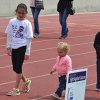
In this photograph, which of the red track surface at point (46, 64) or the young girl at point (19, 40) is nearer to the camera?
the young girl at point (19, 40)

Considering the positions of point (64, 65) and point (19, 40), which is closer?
point (64, 65)

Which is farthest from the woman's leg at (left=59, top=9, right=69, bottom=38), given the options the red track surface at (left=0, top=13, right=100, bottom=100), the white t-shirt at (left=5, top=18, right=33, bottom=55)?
the white t-shirt at (left=5, top=18, right=33, bottom=55)

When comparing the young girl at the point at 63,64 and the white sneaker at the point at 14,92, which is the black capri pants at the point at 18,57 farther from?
the young girl at the point at 63,64

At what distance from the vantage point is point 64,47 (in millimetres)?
7496

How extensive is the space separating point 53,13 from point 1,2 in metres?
4.17

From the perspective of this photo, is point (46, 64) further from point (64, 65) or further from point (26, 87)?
point (64, 65)

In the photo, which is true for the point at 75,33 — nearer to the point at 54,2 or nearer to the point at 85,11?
the point at 54,2

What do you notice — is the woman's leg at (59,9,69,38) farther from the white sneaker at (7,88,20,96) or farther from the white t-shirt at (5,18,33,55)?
the white sneaker at (7,88,20,96)

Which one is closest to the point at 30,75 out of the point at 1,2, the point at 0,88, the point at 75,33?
the point at 0,88

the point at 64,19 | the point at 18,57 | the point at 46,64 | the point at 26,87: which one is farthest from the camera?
the point at 64,19

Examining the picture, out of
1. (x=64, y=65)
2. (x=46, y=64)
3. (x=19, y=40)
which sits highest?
(x=19, y=40)

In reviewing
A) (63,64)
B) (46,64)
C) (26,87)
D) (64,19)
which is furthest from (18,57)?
(64,19)

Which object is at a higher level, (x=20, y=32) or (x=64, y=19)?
(x=20, y=32)

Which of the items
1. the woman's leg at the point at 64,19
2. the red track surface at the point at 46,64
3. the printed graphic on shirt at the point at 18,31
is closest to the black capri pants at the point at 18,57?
the printed graphic on shirt at the point at 18,31
